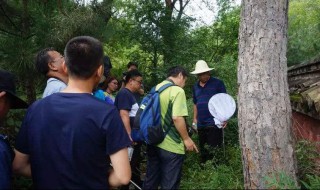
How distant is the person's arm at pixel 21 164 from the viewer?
1969 mm

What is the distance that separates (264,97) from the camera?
2807 millimetres

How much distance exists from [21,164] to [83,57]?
2.38 feet

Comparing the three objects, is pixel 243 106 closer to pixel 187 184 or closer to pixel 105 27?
pixel 187 184

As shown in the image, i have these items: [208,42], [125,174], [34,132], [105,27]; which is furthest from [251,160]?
[208,42]

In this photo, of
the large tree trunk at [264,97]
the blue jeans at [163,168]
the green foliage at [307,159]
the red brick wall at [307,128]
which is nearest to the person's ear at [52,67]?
the blue jeans at [163,168]

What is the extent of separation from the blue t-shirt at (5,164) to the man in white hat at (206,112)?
3941 millimetres

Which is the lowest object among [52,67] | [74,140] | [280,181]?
[280,181]

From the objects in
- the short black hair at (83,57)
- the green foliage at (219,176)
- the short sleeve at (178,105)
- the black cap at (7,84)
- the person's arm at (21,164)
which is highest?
the short black hair at (83,57)

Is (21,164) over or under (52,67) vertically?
under

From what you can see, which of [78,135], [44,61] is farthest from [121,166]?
[44,61]

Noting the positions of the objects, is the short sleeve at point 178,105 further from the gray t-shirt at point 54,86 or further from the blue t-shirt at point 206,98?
the blue t-shirt at point 206,98

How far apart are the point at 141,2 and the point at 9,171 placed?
9.18 m

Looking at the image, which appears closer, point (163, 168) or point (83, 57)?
point (83, 57)

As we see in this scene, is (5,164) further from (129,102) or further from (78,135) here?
(129,102)
